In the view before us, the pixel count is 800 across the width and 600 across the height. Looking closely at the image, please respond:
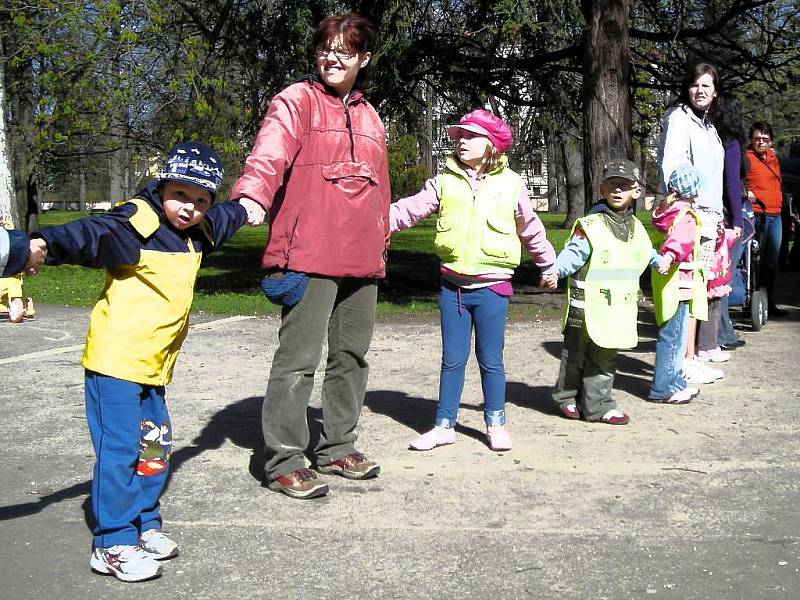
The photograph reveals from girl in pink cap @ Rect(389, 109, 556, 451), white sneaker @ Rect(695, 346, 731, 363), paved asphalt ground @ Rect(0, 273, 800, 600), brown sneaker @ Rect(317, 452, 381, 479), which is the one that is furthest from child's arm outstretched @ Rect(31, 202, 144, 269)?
white sneaker @ Rect(695, 346, 731, 363)

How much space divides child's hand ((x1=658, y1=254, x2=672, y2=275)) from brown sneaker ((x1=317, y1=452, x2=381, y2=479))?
8.08 ft

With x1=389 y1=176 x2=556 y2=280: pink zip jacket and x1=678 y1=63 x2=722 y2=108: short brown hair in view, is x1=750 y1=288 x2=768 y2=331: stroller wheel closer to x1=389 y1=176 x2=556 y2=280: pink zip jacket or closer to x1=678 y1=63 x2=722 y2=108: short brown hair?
x1=678 y1=63 x2=722 y2=108: short brown hair

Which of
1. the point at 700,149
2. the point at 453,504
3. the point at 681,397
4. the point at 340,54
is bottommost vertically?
the point at 453,504

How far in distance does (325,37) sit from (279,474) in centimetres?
199

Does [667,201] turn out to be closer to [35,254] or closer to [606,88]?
[35,254]

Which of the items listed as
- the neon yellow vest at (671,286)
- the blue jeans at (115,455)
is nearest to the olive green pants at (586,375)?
the neon yellow vest at (671,286)

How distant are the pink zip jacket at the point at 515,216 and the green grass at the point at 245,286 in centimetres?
562

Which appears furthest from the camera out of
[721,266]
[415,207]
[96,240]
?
[721,266]

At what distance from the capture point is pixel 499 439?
5.39 meters

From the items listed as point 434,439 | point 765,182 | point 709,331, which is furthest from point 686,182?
point 765,182

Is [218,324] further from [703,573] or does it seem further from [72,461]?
[703,573]

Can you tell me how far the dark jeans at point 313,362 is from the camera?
15.2ft

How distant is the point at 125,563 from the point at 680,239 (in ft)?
13.7

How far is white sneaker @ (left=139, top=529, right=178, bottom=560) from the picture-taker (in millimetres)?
3811
